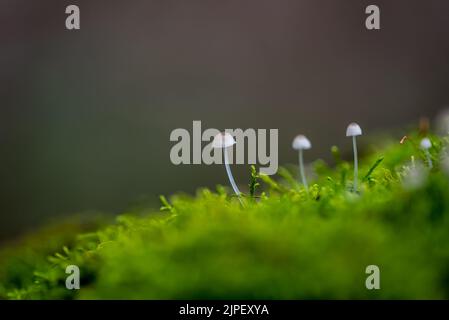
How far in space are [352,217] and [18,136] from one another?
364cm

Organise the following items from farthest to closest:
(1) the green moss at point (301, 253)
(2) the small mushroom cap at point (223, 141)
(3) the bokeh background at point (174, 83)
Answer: (3) the bokeh background at point (174, 83)
(2) the small mushroom cap at point (223, 141)
(1) the green moss at point (301, 253)

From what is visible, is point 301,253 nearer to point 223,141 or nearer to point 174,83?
point 223,141

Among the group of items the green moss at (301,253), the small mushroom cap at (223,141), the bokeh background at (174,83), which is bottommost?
the green moss at (301,253)

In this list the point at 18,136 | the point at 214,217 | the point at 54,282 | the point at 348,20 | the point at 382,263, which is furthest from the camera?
the point at 348,20

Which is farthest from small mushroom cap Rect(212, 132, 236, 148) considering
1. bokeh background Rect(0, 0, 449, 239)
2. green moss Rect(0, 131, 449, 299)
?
bokeh background Rect(0, 0, 449, 239)

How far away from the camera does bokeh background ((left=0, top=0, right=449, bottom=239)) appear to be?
12.2 feet

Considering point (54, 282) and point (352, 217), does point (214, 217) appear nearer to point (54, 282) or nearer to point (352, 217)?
point (352, 217)

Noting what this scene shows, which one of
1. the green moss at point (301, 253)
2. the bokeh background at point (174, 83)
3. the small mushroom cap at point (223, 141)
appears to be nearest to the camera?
the green moss at point (301, 253)

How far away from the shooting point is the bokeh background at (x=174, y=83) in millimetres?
3732

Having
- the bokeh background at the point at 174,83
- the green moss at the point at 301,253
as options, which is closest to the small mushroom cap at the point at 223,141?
the green moss at the point at 301,253

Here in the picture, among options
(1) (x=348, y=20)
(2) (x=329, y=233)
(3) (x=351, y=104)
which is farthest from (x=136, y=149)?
(2) (x=329, y=233)

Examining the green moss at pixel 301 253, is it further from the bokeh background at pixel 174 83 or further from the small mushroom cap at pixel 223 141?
the bokeh background at pixel 174 83

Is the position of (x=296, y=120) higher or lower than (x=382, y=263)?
higher

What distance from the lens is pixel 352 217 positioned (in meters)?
0.64
